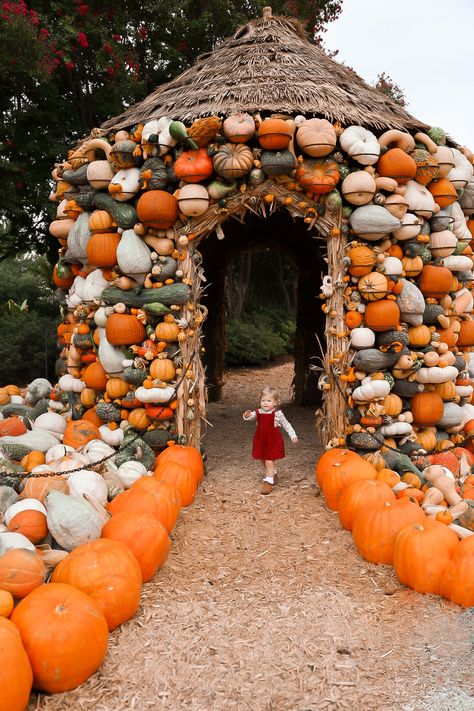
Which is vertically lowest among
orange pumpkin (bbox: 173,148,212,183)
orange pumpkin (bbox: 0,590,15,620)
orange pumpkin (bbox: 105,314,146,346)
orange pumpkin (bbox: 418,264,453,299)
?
orange pumpkin (bbox: 0,590,15,620)

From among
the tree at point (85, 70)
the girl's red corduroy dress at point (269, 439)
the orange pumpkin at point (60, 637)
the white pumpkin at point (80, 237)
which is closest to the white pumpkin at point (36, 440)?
the white pumpkin at point (80, 237)

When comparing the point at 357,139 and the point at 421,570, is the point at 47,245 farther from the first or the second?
the point at 421,570

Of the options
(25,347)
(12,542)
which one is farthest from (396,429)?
(25,347)

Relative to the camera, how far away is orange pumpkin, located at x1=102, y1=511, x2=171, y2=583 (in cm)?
385

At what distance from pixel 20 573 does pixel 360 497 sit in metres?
2.58

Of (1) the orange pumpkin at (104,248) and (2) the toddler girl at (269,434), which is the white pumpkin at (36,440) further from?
(2) the toddler girl at (269,434)

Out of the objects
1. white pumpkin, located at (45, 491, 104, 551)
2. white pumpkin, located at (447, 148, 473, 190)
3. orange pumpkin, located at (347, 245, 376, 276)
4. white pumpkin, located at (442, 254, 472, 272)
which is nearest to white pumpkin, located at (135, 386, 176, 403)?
white pumpkin, located at (45, 491, 104, 551)

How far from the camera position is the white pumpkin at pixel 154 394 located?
223 inches

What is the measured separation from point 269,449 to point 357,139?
3.07m

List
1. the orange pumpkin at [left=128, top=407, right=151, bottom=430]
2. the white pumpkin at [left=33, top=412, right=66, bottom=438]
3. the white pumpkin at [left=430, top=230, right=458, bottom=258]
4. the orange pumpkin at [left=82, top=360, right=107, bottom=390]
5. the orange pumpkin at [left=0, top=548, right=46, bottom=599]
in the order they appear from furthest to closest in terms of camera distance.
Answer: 1. the white pumpkin at [left=33, top=412, right=66, bottom=438]
2. the orange pumpkin at [left=82, top=360, right=107, bottom=390]
3. the white pumpkin at [left=430, top=230, right=458, bottom=258]
4. the orange pumpkin at [left=128, top=407, right=151, bottom=430]
5. the orange pumpkin at [left=0, top=548, right=46, bottom=599]

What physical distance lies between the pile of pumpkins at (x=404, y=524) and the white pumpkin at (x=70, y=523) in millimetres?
1915

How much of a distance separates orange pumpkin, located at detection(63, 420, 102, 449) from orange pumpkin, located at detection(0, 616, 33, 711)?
3.23 meters

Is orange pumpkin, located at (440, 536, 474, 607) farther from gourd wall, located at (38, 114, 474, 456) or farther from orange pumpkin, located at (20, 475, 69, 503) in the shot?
orange pumpkin, located at (20, 475, 69, 503)

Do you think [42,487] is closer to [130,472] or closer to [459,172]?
[130,472]
